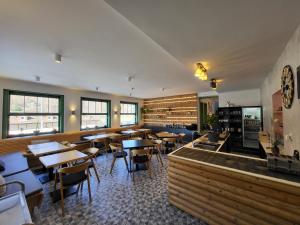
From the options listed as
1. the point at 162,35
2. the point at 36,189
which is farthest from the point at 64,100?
the point at 162,35

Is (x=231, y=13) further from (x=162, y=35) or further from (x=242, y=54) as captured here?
(x=242, y=54)

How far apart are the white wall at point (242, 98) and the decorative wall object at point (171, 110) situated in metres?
1.40

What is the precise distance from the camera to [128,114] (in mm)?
9156

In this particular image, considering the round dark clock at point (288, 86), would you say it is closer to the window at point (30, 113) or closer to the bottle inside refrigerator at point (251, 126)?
the bottle inside refrigerator at point (251, 126)

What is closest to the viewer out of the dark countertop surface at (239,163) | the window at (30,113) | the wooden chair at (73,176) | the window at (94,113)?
the dark countertop surface at (239,163)

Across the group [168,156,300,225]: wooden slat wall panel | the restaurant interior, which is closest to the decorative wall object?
the restaurant interior

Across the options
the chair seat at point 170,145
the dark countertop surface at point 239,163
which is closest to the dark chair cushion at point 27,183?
the dark countertop surface at point 239,163

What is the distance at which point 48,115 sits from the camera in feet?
18.6

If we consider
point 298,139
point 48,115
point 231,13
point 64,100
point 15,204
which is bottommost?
point 15,204

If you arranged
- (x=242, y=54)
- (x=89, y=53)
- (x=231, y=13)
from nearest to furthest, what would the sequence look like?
(x=231, y=13)
(x=242, y=54)
(x=89, y=53)

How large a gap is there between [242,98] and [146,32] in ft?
20.3

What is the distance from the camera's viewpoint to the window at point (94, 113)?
6844mm

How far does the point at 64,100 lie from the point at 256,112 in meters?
7.88

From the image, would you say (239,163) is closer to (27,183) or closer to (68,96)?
(27,183)
